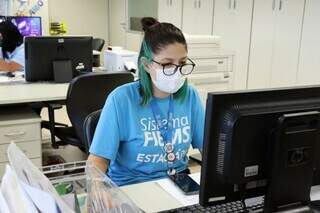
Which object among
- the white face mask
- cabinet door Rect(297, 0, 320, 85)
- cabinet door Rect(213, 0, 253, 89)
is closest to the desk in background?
the white face mask

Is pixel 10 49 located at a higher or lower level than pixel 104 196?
higher

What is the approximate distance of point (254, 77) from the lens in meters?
4.96

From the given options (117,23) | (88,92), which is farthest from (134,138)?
(117,23)

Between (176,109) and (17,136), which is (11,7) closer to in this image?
(17,136)

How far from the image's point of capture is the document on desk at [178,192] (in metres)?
1.27

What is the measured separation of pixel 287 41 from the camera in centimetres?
457

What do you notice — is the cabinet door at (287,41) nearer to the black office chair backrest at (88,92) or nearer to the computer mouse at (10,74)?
the black office chair backrest at (88,92)

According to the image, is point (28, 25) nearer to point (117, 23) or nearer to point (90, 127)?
point (117, 23)

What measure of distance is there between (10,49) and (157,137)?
2.41m

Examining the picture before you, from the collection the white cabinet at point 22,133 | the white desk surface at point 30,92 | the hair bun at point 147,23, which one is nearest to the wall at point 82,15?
the white desk surface at point 30,92

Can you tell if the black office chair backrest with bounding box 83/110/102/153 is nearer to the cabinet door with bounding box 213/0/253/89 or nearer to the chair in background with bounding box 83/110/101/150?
the chair in background with bounding box 83/110/101/150

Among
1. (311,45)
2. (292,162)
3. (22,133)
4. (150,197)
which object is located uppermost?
(311,45)

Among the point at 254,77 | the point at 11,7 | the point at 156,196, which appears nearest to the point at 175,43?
the point at 156,196

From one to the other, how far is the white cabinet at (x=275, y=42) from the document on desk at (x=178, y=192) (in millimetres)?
3474
